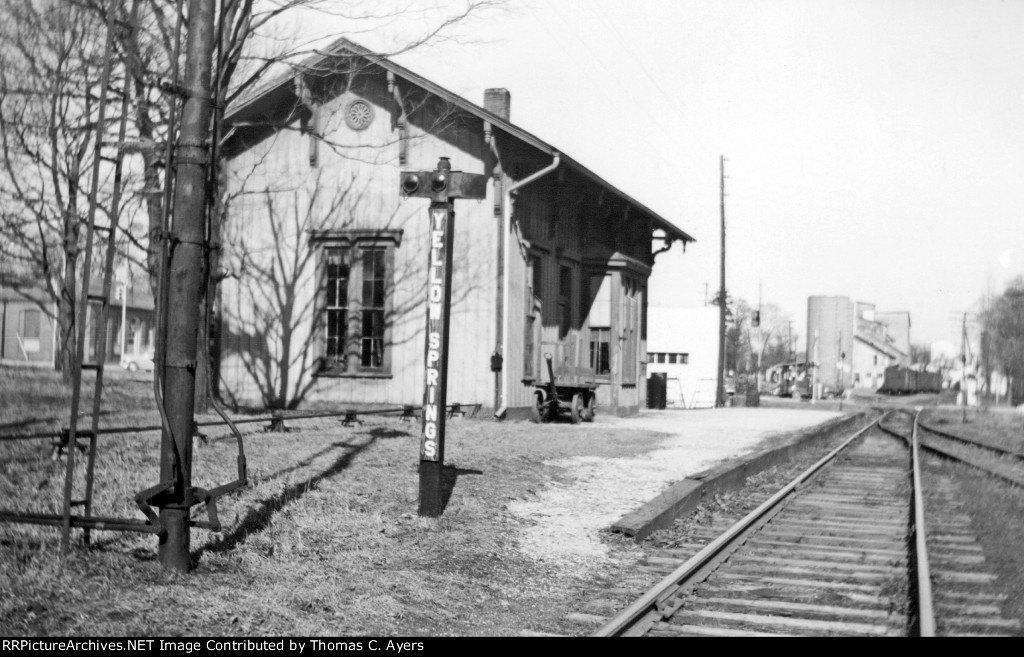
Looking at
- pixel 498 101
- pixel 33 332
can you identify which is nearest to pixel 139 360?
pixel 33 332

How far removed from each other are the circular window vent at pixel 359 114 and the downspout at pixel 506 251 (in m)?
3.02

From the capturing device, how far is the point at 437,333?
8.09 m

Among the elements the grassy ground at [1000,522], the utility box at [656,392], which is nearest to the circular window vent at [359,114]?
the grassy ground at [1000,522]

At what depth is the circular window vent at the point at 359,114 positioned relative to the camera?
18359mm

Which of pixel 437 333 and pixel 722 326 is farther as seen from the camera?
pixel 722 326

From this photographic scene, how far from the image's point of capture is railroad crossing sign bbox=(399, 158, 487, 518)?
8.07 meters

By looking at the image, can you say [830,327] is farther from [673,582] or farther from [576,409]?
[673,582]

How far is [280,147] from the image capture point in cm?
1862

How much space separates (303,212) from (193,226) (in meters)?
12.5

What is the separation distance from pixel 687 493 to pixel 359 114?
1132cm

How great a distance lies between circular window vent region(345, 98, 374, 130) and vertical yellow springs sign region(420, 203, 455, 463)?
35.3 feet

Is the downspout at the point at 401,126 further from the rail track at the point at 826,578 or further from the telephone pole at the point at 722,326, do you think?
the telephone pole at the point at 722,326

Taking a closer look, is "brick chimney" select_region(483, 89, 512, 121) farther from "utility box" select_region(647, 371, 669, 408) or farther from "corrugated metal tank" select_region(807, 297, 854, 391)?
"corrugated metal tank" select_region(807, 297, 854, 391)
